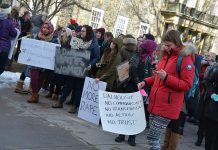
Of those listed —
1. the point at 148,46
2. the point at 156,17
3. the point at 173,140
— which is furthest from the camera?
the point at 156,17

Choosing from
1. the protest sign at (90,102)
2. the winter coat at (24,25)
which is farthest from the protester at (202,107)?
the winter coat at (24,25)

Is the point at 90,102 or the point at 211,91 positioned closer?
the point at 211,91

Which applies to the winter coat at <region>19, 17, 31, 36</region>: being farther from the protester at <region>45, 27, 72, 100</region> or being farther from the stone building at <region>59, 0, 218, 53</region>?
the stone building at <region>59, 0, 218, 53</region>

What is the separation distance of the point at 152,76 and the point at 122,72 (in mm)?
794

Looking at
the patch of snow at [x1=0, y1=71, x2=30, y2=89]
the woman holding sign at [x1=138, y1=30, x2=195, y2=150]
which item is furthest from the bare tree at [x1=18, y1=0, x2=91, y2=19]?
the woman holding sign at [x1=138, y1=30, x2=195, y2=150]

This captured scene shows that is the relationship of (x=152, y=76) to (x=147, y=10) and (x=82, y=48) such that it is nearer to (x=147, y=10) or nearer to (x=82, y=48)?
(x=82, y=48)

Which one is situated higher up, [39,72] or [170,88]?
[170,88]

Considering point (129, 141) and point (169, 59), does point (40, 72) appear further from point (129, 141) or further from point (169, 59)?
point (169, 59)

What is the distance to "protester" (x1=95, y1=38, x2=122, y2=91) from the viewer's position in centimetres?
755

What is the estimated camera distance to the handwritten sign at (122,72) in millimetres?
6898

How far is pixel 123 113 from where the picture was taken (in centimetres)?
602

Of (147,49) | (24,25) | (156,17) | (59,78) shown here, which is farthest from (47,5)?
(156,17)

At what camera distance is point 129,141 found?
7035 millimetres

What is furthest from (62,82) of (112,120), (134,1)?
(134,1)
